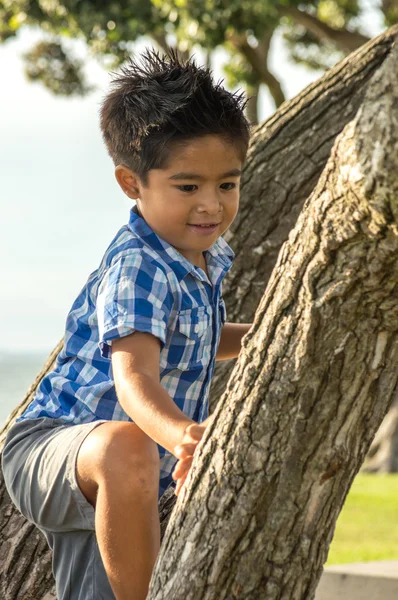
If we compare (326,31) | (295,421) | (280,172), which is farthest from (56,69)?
(295,421)

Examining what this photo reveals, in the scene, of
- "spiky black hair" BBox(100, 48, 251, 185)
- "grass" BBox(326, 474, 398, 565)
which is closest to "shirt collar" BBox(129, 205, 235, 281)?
"spiky black hair" BBox(100, 48, 251, 185)

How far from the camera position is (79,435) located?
7.17 ft

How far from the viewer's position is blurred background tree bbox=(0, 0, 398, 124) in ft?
30.0

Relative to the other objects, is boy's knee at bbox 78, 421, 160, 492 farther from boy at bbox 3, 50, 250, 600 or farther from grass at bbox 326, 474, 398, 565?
grass at bbox 326, 474, 398, 565

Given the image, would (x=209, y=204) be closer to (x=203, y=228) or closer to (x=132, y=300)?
(x=203, y=228)

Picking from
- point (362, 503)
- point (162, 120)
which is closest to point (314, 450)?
point (162, 120)

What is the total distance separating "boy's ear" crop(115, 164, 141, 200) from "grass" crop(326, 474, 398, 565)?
17.7 ft

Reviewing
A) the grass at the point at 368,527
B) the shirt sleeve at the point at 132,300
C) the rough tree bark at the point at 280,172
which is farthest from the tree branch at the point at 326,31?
the shirt sleeve at the point at 132,300

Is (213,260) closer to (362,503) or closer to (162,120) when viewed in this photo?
(162,120)

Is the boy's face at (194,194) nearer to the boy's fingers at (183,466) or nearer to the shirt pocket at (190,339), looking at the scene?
the shirt pocket at (190,339)

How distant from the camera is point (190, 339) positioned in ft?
7.77

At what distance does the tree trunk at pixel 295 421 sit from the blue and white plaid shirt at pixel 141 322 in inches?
14.9

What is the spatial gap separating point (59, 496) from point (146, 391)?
384mm

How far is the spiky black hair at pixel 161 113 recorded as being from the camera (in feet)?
7.72
